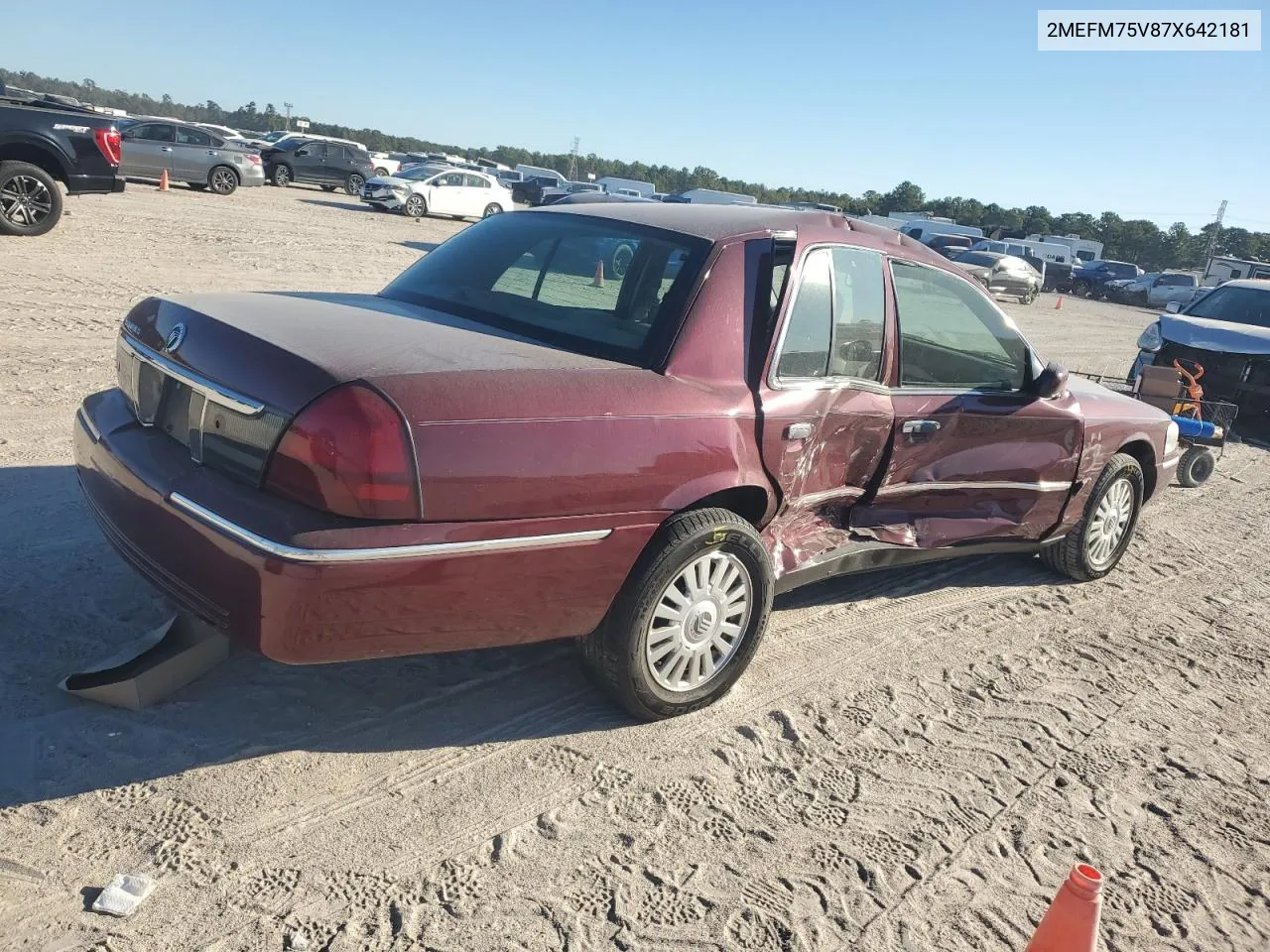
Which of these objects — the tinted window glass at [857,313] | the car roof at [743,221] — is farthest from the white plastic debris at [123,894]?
the tinted window glass at [857,313]

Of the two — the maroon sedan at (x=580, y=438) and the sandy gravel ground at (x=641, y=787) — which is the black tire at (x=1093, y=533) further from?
the maroon sedan at (x=580, y=438)

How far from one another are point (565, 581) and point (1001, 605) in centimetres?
302

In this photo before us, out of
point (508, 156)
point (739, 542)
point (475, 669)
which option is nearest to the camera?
point (739, 542)

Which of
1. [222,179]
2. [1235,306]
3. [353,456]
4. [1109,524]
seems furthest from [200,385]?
[222,179]

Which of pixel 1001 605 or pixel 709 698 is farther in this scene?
pixel 1001 605

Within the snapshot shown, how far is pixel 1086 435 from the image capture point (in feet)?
17.2

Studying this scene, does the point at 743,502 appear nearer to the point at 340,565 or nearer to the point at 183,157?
the point at 340,565

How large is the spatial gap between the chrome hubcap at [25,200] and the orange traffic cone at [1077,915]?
12.7m

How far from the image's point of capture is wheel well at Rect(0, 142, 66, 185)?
36.8 ft

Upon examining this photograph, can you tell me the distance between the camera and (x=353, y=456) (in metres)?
2.70

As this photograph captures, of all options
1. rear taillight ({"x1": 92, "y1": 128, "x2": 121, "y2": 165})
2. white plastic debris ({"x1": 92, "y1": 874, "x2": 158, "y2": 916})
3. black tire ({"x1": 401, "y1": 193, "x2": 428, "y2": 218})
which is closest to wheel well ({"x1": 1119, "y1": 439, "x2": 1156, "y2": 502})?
white plastic debris ({"x1": 92, "y1": 874, "x2": 158, "y2": 916})

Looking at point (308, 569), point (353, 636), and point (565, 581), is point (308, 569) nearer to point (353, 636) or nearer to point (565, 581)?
point (353, 636)

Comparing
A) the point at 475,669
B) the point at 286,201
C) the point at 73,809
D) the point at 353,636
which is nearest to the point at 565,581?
the point at 353,636

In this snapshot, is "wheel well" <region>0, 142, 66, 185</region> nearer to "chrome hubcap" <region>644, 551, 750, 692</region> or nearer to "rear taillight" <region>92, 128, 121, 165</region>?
"rear taillight" <region>92, 128, 121, 165</region>
